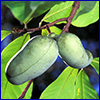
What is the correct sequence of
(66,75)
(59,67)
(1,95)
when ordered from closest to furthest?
(1,95) → (66,75) → (59,67)

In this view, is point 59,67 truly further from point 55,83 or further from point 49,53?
point 49,53

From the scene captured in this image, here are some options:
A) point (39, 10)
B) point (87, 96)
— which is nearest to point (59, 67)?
point (87, 96)

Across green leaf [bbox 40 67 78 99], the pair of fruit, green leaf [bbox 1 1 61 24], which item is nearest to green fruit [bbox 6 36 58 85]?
the pair of fruit

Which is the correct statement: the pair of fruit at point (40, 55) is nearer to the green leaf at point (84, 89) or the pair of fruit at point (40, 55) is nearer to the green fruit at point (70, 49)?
the green fruit at point (70, 49)

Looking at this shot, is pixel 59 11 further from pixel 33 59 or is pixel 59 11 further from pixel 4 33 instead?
pixel 33 59

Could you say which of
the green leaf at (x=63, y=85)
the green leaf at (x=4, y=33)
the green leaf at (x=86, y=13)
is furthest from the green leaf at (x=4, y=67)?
the green leaf at (x=86, y=13)

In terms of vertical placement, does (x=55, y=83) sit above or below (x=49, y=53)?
below

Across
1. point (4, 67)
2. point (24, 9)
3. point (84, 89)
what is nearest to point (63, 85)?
point (84, 89)
